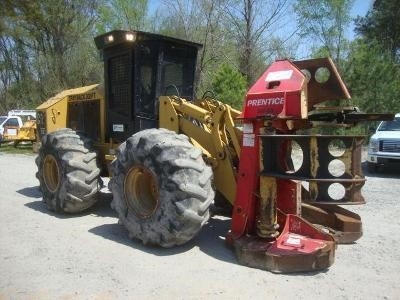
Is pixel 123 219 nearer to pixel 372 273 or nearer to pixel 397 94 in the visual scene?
pixel 372 273

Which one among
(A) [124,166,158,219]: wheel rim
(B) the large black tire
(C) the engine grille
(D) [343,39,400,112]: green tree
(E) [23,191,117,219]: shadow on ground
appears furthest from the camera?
(D) [343,39,400,112]: green tree

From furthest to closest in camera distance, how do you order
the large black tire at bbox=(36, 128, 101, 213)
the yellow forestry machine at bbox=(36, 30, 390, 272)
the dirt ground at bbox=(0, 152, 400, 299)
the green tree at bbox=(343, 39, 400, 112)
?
the green tree at bbox=(343, 39, 400, 112) → the large black tire at bbox=(36, 128, 101, 213) → the yellow forestry machine at bbox=(36, 30, 390, 272) → the dirt ground at bbox=(0, 152, 400, 299)

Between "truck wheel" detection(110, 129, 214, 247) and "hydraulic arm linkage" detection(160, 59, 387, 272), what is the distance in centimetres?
43

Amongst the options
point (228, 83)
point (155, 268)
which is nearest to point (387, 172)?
point (228, 83)

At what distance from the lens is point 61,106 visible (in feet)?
28.6

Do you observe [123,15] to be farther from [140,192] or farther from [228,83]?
[140,192]

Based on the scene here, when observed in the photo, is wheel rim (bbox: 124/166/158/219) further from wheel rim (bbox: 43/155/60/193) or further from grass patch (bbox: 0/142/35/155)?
grass patch (bbox: 0/142/35/155)

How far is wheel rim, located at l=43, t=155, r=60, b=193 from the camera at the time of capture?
7372 mm

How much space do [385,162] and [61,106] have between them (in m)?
8.77

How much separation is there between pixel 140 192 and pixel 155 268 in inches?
50.4

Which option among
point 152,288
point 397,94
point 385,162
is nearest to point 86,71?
point 397,94

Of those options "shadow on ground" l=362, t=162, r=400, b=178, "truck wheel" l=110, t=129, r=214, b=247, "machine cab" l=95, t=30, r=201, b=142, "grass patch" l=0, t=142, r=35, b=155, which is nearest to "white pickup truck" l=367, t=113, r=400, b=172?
"shadow on ground" l=362, t=162, r=400, b=178

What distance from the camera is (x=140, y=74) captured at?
22.6 ft

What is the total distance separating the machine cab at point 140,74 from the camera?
686 cm
